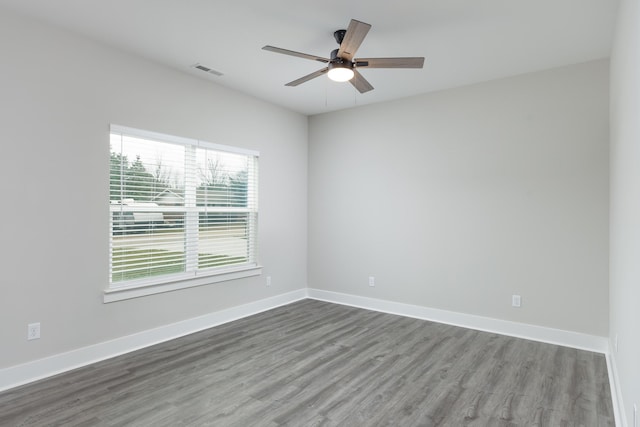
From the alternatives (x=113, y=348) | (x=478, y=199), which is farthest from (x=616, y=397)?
(x=113, y=348)

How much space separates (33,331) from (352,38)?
328cm

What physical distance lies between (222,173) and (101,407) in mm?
2664

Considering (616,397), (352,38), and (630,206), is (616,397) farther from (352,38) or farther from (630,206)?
(352,38)

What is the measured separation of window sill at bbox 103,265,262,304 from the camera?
3322 mm

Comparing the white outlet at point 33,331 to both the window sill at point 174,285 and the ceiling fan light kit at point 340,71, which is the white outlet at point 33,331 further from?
the ceiling fan light kit at point 340,71

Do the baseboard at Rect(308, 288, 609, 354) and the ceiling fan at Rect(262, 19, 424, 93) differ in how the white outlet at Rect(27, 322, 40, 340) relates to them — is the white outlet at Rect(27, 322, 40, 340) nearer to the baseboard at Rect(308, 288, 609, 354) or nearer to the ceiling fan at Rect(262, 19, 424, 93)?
the ceiling fan at Rect(262, 19, 424, 93)

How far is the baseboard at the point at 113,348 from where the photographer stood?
9.04ft

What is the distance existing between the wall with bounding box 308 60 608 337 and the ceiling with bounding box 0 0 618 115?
0.49 m

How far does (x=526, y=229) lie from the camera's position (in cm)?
387

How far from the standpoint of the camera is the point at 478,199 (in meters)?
4.17

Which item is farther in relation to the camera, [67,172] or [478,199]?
[478,199]

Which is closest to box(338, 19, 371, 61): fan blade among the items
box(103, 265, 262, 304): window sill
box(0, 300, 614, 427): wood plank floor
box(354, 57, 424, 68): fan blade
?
box(354, 57, 424, 68): fan blade

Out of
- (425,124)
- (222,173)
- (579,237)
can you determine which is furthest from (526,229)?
(222,173)

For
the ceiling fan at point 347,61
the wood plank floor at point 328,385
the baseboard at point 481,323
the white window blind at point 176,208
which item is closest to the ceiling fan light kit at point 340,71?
the ceiling fan at point 347,61
